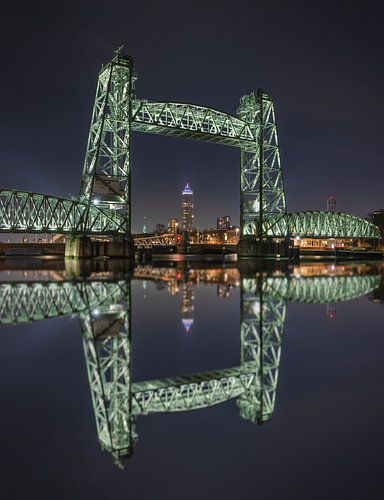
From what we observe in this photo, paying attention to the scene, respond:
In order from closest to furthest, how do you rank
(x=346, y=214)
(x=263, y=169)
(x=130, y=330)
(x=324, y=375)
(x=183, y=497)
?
(x=183, y=497)
(x=324, y=375)
(x=130, y=330)
(x=263, y=169)
(x=346, y=214)

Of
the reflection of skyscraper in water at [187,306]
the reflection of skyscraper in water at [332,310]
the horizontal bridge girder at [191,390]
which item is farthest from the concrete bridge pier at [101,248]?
the horizontal bridge girder at [191,390]

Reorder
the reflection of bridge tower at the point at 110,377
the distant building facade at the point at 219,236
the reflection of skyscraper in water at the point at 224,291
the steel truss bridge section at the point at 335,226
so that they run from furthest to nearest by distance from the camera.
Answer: the distant building facade at the point at 219,236 < the steel truss bridge section at the point at 335,226 < the reflection of skyscraper in water at the point at 224,291 < the reflection of bridge tower at the point at 110,377

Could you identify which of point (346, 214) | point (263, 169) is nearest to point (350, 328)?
point (263, 169)

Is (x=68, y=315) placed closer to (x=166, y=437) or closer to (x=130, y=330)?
(x=130, y=330)

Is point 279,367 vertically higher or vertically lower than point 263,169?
lower

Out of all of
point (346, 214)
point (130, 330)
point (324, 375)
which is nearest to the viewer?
point (324, 375)

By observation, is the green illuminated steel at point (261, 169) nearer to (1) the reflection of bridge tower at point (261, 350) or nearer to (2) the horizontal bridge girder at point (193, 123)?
(2) the horizontal bridge girder at point (193, 123)

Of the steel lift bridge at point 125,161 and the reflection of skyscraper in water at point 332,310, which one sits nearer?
the reflection of skyscraper in water at point 332,310
